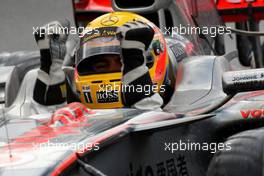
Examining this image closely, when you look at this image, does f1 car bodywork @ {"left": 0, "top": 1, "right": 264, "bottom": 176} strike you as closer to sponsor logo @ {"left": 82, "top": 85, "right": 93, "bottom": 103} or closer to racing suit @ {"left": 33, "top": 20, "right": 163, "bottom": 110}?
racing suit @ {"left": 33, "top": 20, "right": 163, "bottom": 110}

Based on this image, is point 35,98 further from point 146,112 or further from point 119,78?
point 146,112

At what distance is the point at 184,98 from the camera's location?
4.31m

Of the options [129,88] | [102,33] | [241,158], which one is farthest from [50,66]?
[241,158]

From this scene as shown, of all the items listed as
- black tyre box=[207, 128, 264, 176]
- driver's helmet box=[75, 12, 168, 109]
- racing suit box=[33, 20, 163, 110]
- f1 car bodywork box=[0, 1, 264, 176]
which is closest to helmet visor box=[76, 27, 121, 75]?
driver's helmet box=[75, 12, 168, 109]

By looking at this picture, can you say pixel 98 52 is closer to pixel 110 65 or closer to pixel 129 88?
pixel 110 65

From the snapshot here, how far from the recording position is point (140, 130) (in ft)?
11.1

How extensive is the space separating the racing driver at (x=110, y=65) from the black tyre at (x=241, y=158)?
0.43 metres

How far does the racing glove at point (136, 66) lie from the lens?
161 inches

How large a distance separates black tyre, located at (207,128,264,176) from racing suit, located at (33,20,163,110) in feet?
1.43

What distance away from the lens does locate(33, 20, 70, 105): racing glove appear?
4586mm

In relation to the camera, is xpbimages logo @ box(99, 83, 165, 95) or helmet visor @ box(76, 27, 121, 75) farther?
helmet visor @ box(76, 27, 121, 75)

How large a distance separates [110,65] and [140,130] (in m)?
0.92

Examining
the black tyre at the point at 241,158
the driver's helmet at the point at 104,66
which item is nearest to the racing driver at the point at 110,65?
the driver's helmet at the point at 104,66

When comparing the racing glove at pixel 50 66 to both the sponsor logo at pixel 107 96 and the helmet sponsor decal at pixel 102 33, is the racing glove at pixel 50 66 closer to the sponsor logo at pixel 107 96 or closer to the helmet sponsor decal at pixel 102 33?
the helmet sponsor decal at pixel 102 33
